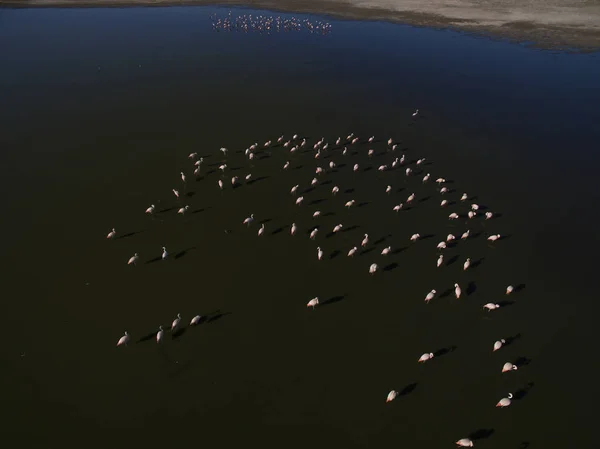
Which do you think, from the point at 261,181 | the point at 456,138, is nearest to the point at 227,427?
the point at 261,181

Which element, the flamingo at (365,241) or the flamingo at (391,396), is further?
the flamingo at (365,241)

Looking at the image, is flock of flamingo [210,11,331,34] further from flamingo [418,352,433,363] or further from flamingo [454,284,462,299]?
flamingo [418,352,433,363]

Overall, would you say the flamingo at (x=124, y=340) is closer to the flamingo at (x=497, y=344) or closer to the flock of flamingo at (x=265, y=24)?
the flamingo at (x=497, y=344)

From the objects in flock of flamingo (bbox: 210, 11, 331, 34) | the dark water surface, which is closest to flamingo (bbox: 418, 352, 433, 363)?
the dark water surface

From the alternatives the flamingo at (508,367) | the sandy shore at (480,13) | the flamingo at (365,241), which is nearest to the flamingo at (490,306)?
the flamingo at (508,367)

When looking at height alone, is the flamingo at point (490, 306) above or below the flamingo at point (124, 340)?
above

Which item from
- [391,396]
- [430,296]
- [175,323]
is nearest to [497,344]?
[430,296]

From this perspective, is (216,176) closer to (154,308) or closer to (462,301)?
(154,308)
